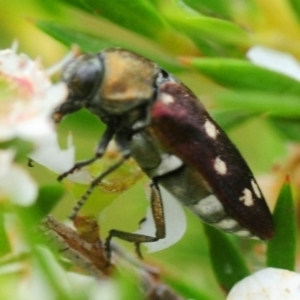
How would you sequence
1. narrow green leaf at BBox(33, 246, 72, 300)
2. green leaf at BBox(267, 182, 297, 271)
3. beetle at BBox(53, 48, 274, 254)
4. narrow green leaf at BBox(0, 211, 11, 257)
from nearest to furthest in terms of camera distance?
1. narrow green leaf at BBox(33, 246, 72, 300)
2. narrow green leaf at BBox(0, 211, 11, 257)
3. green leaf at BBox(267, 182, 297, 271)
4. beetle at BBox(53, 48, 274, 254)

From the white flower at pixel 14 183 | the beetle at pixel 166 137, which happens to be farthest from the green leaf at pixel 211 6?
the white flower at pixel 14 183

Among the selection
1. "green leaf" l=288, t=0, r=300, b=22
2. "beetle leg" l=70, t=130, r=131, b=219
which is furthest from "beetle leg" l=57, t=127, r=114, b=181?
"green leaf" l=288, t=0, r=300, b=22

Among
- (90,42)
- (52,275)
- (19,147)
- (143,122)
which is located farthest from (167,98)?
(52,275)

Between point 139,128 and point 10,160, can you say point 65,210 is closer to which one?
point 139,128

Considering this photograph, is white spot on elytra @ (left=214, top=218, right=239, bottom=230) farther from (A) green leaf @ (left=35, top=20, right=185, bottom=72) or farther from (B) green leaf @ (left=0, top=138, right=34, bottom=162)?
(B) green leaf @ (left=0, top=138, right=34, bottom=162)

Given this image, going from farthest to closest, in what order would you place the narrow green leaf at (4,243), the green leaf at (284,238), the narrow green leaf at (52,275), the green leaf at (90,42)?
1. the green leaf at (90,42)
2. the green leaf at (284,238)
3. the narrow green leaf at (4,243)
4. the narrow green leaf at (52,275)

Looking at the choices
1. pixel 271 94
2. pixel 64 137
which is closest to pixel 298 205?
pixel 271 94

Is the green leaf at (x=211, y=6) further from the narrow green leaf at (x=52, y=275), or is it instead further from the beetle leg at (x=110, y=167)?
the narrow green leaf at (x=52, y=275)
